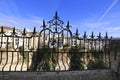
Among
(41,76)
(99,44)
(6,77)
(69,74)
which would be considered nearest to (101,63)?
(99,44)

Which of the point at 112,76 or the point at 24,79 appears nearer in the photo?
the point at 24,79

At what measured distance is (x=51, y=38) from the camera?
197 inches

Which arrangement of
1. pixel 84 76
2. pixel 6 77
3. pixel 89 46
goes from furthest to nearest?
pixel 89 46 → pixel 84 76 → pixel 6 77

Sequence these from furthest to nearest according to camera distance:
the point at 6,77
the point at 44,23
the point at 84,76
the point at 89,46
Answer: the point at 89,46, the point at 44,23, the point at 84,76, the point at 6,77

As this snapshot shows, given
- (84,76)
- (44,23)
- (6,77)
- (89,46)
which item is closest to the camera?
(6,77)

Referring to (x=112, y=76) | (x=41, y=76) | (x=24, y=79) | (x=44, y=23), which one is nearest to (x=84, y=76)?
(x=112, y=76)

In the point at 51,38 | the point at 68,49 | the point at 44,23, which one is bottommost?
the point at 68,49

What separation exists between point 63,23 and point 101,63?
169 cm

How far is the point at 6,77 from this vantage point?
12.6ft

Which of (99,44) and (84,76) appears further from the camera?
(99,44)

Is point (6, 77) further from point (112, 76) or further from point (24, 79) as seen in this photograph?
point (112, 76)

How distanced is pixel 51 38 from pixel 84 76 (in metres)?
1.53

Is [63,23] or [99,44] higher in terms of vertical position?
[63,23]

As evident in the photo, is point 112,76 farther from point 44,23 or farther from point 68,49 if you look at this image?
point 44,23
